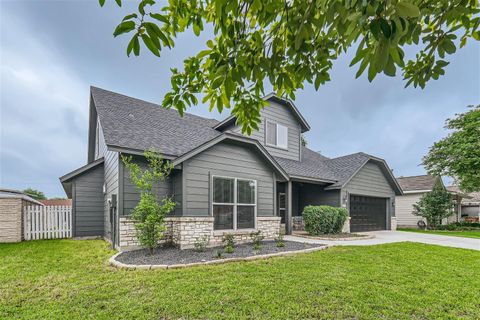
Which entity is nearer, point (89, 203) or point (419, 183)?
point (89, 203)

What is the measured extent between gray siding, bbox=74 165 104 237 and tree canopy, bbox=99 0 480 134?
970cm

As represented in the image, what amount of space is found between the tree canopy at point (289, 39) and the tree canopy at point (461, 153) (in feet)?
65.1

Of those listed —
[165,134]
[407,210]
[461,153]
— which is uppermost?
[165,134]

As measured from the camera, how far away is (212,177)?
8.47 meters

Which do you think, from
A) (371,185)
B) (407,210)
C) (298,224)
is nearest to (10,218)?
(298,224)

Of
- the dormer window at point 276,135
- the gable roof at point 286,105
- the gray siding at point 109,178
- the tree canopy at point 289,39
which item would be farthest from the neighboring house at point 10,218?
the dormer window at point 276,135

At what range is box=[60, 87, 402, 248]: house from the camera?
7.88m

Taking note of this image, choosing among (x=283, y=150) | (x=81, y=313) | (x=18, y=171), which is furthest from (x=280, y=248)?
(x=18, y=171)

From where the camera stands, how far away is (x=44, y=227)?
1005 cm

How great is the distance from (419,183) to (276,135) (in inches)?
600

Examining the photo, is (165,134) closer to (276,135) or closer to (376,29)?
(276,135)

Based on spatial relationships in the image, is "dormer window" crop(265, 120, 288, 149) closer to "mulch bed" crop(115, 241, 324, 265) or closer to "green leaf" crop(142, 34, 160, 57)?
"mulch bed" crop(115, 241, 324, 265)

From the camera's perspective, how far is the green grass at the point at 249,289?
11.0 feet

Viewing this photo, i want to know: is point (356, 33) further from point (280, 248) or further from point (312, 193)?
point (312, 193)
